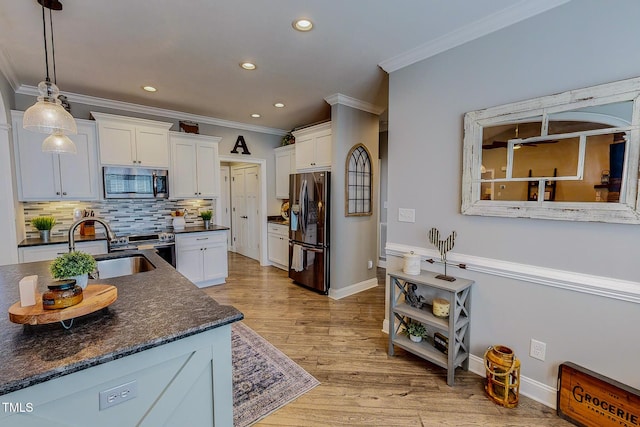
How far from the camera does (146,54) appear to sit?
260 cm

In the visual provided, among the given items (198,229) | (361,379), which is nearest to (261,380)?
(361,379)

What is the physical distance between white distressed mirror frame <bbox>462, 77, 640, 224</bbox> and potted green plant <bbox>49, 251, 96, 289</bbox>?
2.46m

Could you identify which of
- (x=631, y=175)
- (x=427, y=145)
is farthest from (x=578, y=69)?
(x=427, y=145)

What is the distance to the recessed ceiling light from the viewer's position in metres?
2.12

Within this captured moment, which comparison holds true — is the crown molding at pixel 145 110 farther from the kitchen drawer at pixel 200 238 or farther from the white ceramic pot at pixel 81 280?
the white ceramic pot at pixel 81 280

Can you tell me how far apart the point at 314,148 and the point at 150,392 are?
3.69 m

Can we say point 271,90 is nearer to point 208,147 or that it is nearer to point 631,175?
point 208,147

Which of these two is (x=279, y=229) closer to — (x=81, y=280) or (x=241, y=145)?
(x=241, y=145)

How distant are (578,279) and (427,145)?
4.72 ft

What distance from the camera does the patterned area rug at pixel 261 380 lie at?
1907mm

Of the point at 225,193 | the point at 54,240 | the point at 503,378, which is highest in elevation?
the point at 225,193

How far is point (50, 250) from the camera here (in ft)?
10.6

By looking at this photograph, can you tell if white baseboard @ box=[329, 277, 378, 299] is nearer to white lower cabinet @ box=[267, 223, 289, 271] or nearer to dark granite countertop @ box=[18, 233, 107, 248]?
white lower cabinet @ box=[267, 223, 289, 271]

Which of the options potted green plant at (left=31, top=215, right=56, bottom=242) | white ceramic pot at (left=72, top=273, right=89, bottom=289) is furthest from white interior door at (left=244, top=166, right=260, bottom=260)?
white ceramic pot at (left=72, top=273, right=89, bottom=289)
